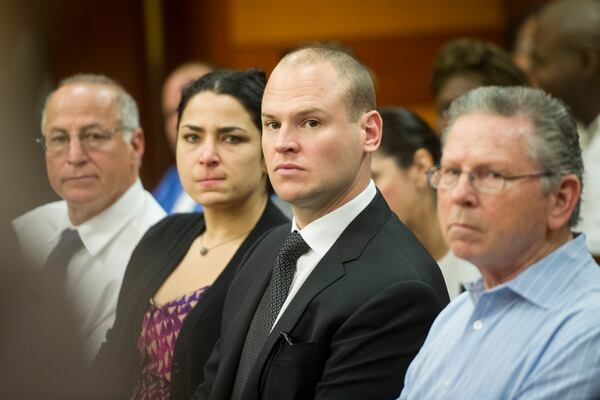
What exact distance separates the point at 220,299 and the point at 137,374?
1.04 feet

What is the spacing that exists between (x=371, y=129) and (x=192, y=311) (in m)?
0.68

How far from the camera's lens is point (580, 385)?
1604 mm

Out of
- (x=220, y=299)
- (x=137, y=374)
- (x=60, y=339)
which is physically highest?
(x=60, y=339)

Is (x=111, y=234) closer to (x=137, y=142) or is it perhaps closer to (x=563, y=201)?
(x=137, y=142)

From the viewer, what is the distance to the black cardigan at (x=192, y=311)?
8.18ft

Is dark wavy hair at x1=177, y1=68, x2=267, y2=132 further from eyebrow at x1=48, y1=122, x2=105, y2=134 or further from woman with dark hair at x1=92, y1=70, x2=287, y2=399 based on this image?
eyebrow at x1=48, y1=122, x2=105, y2=134

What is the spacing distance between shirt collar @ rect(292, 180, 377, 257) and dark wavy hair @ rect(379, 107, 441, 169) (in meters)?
1.09

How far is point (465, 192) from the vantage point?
1.77m

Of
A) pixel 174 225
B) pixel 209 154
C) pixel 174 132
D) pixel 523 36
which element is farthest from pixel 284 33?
pixel 209 154

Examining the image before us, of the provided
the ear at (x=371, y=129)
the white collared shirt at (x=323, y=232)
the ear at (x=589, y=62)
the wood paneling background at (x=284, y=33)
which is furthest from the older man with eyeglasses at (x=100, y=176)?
the wood paneling background at (x=284, y=33)

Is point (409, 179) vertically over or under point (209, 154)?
under

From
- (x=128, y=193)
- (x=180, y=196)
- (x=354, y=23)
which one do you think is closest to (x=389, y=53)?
(x=354, y=23)

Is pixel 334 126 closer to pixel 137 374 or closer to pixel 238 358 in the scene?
pixel 238 358

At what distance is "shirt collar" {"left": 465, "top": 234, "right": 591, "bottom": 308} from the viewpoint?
1.73 meters
